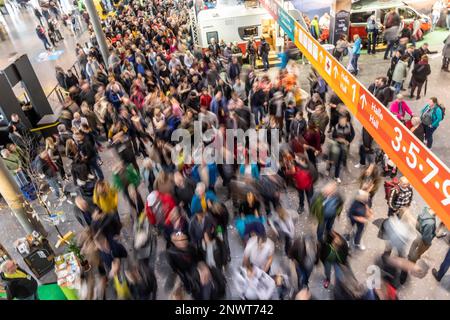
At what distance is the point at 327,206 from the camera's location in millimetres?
5641

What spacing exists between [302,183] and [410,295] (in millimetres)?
2480

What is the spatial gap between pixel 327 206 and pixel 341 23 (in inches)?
434

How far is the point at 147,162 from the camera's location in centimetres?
714

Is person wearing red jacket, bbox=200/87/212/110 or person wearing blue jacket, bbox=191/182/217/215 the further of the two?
person wearing red jacket, bbox=200/87/212/110

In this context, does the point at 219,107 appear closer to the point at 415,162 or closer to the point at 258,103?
the point at 258,103

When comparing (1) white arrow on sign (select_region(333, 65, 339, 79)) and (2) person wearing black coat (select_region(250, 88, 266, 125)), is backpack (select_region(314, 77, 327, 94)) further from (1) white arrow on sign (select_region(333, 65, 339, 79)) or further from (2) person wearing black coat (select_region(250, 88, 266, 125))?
(1) white arrow on sign (select_region(333, 65, 339, 79))

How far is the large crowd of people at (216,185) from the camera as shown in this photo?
16.7ft

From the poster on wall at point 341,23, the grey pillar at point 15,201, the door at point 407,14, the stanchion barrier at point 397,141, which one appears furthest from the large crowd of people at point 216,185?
the door at point 407,14

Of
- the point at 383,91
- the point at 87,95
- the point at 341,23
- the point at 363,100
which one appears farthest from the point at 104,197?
the point at 341,23

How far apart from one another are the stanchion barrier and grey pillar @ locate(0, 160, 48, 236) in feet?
22.3

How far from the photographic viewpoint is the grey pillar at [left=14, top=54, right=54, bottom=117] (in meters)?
11.5

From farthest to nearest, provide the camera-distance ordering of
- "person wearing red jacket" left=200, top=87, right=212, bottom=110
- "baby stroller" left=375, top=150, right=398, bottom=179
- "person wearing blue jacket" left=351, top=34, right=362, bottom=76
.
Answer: "person wearing blue jacket" left=351, top=34, right=362, bottom=76
"person wearing red jacket" left=200, top=87, right=212, bottom=110
"baby stroller" left=375, top=150, right=398, bottom=179

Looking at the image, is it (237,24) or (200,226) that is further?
(237,24)

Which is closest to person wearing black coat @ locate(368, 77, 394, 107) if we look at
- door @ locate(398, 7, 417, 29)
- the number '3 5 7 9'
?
the number '3 5 7 9'
